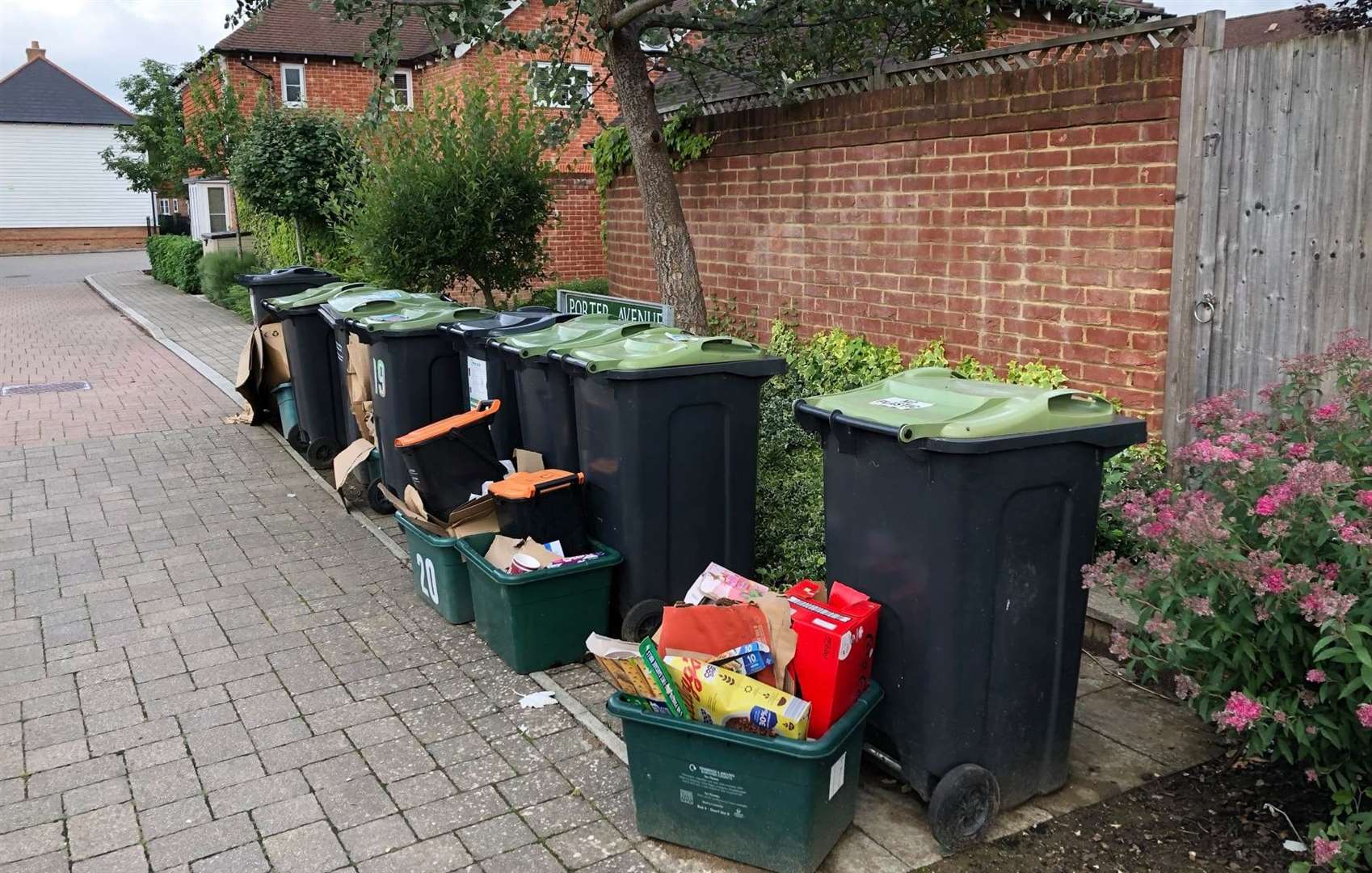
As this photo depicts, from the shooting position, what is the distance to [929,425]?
3.19 m

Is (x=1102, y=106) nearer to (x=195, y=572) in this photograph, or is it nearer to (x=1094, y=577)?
(x=1094, y=577)

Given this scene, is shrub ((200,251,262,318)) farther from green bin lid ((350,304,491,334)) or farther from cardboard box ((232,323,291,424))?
green bin lid ((350,304,491,334))

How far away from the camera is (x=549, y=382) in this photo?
200 inches

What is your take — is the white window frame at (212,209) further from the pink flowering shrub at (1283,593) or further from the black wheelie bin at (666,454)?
the pink flowering shrub at (1283,593)

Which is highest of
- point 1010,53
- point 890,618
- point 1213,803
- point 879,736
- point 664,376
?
point 1010,53

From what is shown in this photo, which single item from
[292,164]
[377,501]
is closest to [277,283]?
[377,501]

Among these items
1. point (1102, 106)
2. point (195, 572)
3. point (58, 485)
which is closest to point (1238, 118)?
point (1102, 106)

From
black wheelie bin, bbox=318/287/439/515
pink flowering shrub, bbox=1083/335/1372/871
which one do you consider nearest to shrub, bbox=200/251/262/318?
black wheelie bin, bbox=318/287/439/515

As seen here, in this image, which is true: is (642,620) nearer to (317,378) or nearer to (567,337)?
(567,337)

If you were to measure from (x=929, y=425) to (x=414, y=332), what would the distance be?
383 cm

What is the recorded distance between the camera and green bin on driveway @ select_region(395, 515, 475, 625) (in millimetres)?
5016

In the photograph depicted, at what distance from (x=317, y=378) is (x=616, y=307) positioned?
7.82 ft

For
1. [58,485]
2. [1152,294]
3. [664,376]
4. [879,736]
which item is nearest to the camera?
[879,736]

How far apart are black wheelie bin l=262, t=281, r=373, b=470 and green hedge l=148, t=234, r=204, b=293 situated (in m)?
16.5
